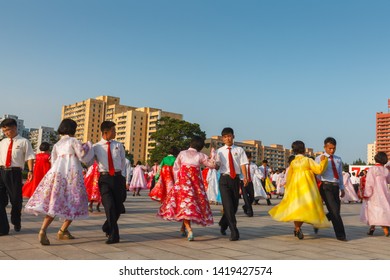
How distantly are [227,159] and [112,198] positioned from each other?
7.00 ft

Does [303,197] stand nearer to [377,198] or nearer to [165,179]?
[377,198]

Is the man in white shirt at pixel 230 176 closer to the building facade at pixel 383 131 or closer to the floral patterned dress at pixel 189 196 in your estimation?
the floral patterned dress at pixel 189 196

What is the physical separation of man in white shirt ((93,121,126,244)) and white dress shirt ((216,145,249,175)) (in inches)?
68.4

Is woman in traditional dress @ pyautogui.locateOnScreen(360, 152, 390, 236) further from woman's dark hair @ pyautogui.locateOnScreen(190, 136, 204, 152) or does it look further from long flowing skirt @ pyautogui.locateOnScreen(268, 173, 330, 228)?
woman's dark hair @ pyautogui.locateOnScreen(190, 136, 204, 152)

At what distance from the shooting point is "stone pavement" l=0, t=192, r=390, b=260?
522 centimetres

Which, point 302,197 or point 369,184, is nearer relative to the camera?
point 302,197

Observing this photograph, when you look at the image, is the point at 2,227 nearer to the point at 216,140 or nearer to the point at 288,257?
the point at 288,257

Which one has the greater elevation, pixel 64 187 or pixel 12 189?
pixel 64 187

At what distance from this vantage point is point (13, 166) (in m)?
7.02

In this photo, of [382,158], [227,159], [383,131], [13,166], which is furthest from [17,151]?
[383,131]

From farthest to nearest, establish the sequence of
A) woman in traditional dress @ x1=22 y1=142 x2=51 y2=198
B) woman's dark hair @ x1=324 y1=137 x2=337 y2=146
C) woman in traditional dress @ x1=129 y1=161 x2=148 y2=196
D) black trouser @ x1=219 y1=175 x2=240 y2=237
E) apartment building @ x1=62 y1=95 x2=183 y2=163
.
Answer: apartment building @ x1=62 y1=95 x2=183 y2=163 < woman in traditional dress @ x1=129 y1=161 x2=148 y2=196 < woman in traditional dress @ x1=22 y1=142 x2=51 y2=198 < woman's dark hair @ x1=324 y1=137 x2=337 y2=146 < black trouser @ x1=219 y1=175 x2=240 y2=237

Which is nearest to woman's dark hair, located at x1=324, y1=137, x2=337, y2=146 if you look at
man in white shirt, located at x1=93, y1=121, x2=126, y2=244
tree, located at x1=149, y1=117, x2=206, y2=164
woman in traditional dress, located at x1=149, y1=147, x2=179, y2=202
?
man in white shirt, located at x1=93, y1=121, x2=126, y2=244

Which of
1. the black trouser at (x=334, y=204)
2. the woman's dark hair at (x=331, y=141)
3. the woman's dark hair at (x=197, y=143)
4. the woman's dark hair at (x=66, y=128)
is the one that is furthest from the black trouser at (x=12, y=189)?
the woman's dark hair at (x=331, y=141)
